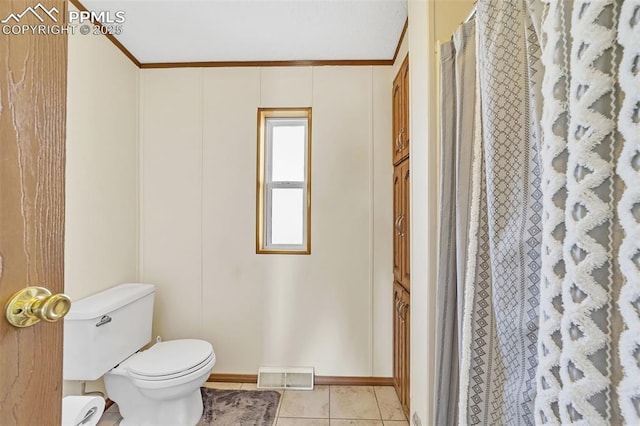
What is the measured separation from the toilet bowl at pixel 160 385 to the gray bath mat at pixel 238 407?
0.37ft

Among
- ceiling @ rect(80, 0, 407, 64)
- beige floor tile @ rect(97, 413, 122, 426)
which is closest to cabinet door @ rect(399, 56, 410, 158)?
ceiling @ rect(80, 0, 407, 64)

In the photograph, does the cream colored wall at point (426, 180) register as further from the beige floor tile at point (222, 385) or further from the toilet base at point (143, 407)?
the beige floor tile at point (222, 385)

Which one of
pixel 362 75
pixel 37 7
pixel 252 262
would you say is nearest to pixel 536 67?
pixel 37 7

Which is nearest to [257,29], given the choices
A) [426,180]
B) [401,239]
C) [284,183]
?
[284,183]

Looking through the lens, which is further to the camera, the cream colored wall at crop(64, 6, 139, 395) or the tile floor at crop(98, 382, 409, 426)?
the tile floor at crop(98, 382, 409, 426)

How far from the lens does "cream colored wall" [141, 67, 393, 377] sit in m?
2.10

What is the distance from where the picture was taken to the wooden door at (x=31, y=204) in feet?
1.56

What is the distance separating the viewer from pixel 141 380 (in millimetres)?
1484

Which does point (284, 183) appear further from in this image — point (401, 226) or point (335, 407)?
point (335, 407)

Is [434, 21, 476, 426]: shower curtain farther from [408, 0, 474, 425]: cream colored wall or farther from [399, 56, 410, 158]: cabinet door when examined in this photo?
[399, 56, 410, 158]: cabinet door

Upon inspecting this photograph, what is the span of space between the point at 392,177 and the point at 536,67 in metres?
1.50

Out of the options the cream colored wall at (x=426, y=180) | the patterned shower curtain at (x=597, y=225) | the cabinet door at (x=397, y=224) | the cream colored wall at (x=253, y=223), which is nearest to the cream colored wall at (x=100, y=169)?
the cream colored wall at (x=253, y=223)

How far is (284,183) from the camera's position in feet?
7.27

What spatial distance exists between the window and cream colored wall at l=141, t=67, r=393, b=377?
10 centimetres
